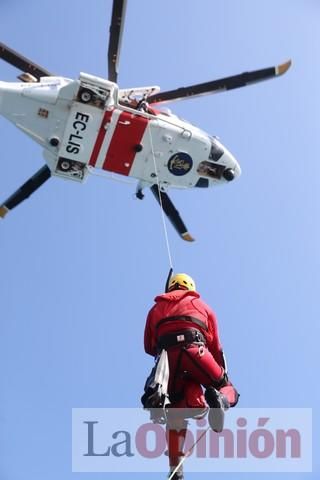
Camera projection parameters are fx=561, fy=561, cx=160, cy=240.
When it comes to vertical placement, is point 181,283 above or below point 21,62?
below

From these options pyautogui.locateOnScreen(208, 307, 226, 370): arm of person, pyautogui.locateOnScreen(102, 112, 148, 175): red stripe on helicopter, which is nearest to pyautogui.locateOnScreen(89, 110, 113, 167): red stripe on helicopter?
pyautogui.locateOnScreen(102, 112, 148, 175): red stripe on helicopter

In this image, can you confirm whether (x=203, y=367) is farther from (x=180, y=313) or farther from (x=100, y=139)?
(x=100, y=139)

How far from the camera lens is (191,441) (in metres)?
6.36

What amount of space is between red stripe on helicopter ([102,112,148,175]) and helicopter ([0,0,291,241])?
0.02 meters

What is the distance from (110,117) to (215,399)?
7.11m

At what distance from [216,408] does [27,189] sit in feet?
26.9

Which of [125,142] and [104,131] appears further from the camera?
[125,142]

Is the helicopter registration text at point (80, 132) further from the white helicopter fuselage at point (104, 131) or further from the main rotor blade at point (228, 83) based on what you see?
the main rotor blade at point (228, 83)

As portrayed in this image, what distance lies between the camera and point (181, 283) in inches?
309

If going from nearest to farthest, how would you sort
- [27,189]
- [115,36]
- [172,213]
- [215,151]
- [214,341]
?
[214,341], [115,36], [215,151], [27,189], [172,213]

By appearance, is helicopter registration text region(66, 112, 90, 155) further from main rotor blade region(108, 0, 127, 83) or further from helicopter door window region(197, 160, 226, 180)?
helicopter door window region(197, 160, 226, 180)

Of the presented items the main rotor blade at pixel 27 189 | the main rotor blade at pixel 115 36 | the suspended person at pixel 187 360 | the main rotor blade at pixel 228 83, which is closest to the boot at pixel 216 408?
the suspended person at pixel 187 360

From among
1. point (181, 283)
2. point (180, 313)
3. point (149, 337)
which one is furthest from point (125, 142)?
point (180, 313)

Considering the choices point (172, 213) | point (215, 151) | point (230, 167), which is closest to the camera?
point (215, 151)
